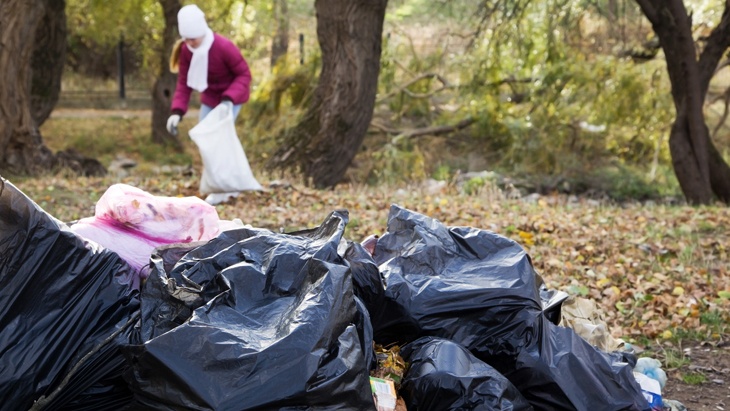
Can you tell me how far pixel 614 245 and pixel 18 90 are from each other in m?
7.49

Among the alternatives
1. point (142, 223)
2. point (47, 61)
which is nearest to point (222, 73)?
point (142, 223)

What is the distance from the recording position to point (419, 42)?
19375 mm

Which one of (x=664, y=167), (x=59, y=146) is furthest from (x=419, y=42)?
(x=59, y=146)

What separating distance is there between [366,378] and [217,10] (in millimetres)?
16631

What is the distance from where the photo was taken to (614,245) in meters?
6.31

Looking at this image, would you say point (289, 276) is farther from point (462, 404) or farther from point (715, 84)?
point (715, 84)

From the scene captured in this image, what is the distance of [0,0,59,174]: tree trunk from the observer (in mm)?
10023

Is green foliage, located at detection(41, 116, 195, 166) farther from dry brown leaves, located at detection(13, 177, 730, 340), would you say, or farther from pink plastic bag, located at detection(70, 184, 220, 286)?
pink plastic bag, located at detection(70, 184, 220, 286)

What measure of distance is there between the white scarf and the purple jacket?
0.20 ft

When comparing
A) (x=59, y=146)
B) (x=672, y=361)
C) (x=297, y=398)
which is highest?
(x=297, y=398)

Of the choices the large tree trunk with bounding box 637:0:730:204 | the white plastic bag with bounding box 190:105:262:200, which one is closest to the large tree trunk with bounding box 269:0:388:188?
the white plastic bag with bounding box 190:105:262:200

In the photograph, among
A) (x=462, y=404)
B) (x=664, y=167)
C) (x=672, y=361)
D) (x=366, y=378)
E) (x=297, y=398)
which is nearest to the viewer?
(x=297, y=398)

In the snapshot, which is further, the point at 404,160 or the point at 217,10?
the point at 217,10

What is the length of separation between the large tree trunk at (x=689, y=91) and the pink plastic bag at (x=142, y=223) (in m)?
7.90
